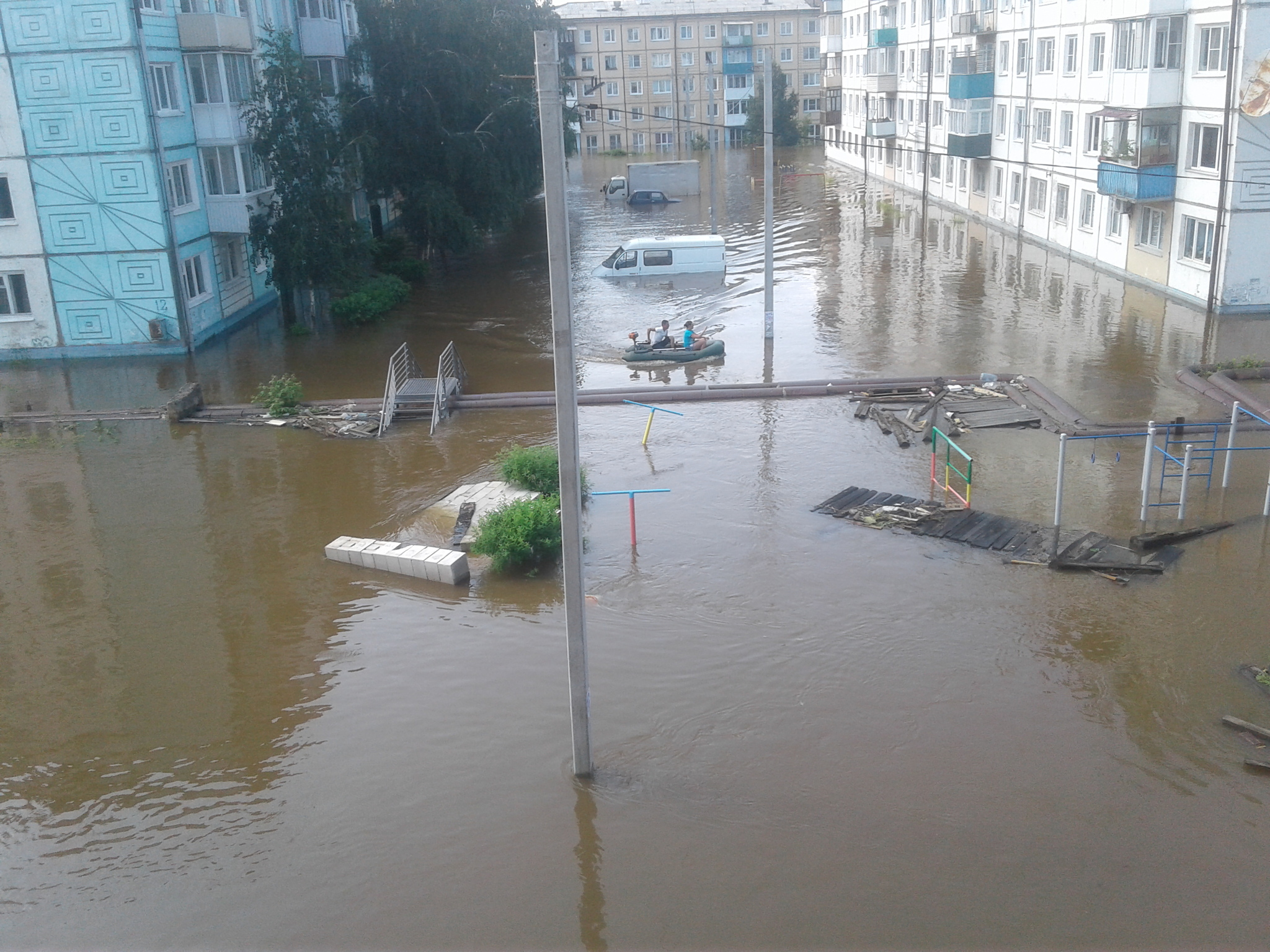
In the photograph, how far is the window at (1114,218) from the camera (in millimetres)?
28859

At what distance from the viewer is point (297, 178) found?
→ 26.1m

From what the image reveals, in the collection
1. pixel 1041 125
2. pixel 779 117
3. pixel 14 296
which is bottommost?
pixel 14 296

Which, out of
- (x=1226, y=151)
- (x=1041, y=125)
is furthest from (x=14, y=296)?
(x=1041, y=125)

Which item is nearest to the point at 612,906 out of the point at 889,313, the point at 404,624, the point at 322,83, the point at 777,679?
the point at 777,679

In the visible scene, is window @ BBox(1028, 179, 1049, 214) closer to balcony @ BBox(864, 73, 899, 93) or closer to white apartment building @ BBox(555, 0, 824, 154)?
balcony @ BBox(864, 73, 899, 93)

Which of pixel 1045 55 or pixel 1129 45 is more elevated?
pixel 1045 55

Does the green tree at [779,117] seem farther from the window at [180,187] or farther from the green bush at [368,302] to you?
the window at [180,187]

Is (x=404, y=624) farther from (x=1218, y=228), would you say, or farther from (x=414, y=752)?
(x=1218, y=228)

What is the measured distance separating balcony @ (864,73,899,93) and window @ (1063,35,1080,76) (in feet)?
62.8

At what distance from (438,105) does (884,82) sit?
2843cm

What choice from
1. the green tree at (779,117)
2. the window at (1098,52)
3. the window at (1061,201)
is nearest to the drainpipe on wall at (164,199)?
the window at (1098,52)

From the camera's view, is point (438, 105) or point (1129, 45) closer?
point (1129, 45)

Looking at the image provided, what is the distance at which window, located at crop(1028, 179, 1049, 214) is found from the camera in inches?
1350

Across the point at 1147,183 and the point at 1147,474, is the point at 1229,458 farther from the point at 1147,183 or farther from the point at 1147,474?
the point at 1147,183
